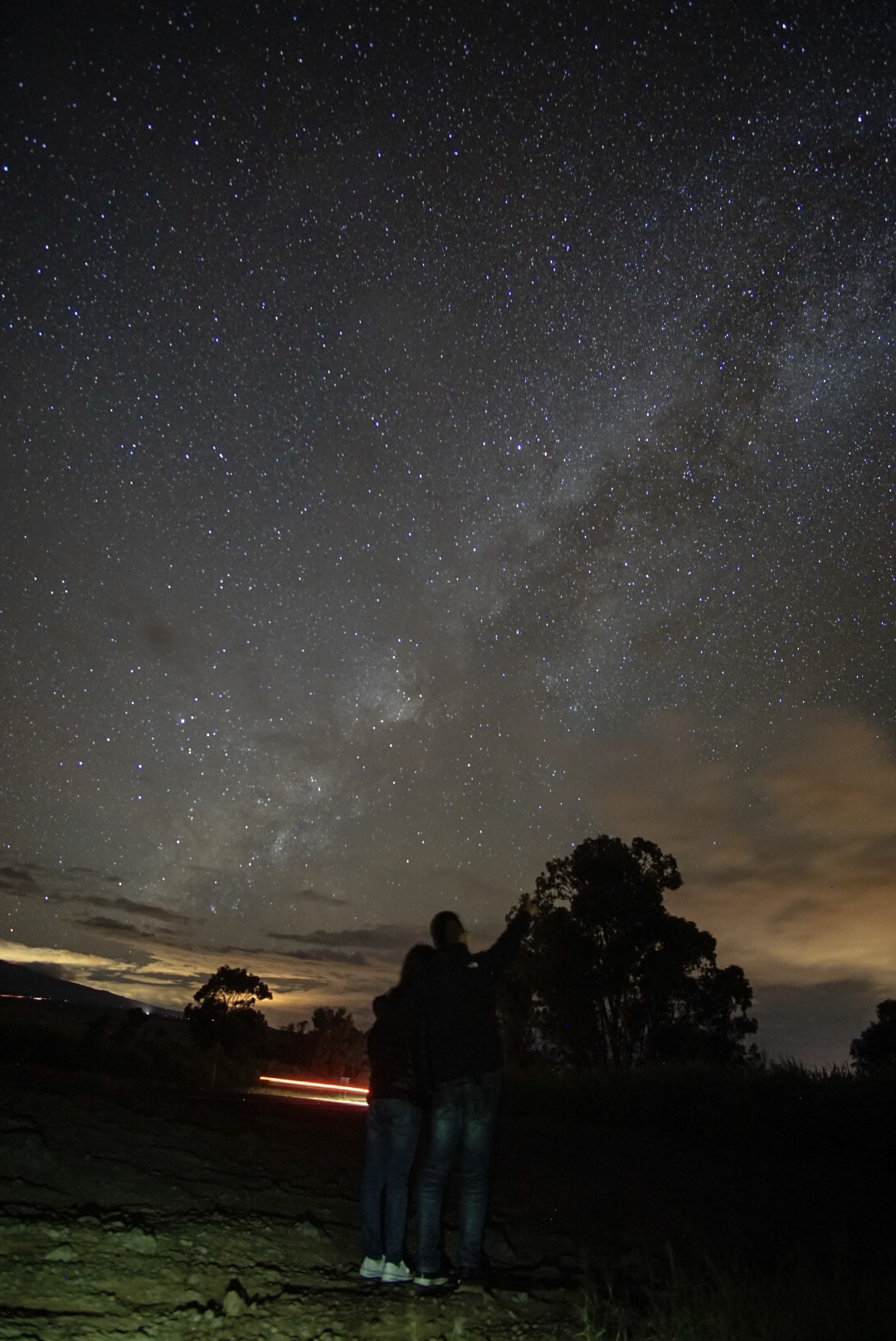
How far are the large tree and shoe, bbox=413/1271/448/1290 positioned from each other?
19.3 metres

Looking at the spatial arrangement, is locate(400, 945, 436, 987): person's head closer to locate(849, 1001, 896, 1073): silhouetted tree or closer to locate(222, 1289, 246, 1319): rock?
locate(222, 1289, 246, 1319): rock

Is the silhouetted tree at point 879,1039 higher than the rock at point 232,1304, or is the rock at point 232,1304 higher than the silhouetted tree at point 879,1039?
the silhouetted tree at point 879,1039

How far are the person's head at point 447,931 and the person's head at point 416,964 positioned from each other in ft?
0.25

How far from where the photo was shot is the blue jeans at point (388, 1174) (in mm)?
4840

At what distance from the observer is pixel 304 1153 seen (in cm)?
830

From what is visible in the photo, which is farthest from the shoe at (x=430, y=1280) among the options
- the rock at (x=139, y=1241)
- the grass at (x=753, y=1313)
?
the rock at (x=139, y=1241)

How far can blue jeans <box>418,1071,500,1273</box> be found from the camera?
16.2 feet

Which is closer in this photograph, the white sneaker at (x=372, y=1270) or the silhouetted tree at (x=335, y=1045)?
the white sneaker at (x=372, y=1270)

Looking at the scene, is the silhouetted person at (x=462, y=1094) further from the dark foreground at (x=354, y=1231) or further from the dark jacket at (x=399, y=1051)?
the dark foreground at (x=354, y=1231)

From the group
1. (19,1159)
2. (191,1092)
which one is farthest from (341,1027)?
(19,1159)

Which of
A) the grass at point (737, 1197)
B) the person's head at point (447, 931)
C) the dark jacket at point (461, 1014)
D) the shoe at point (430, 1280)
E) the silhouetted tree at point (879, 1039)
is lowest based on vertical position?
the shoe at point (430, 1280)

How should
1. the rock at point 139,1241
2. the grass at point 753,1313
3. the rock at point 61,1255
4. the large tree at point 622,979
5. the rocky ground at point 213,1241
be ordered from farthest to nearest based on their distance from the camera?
the large tree at point 622,979, the rock at point 139,1241, the rock at point 61,1255, the grass at point 753,1313, the rocky ground at point 213,1241

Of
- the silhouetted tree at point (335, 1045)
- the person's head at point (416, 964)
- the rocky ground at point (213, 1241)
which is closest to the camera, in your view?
the rocky ground at point (213, 1241)

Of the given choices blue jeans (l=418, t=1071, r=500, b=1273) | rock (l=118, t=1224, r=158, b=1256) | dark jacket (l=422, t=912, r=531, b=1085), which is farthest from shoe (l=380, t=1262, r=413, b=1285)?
rock (l=118, t=1224, r=158, b=1256)
